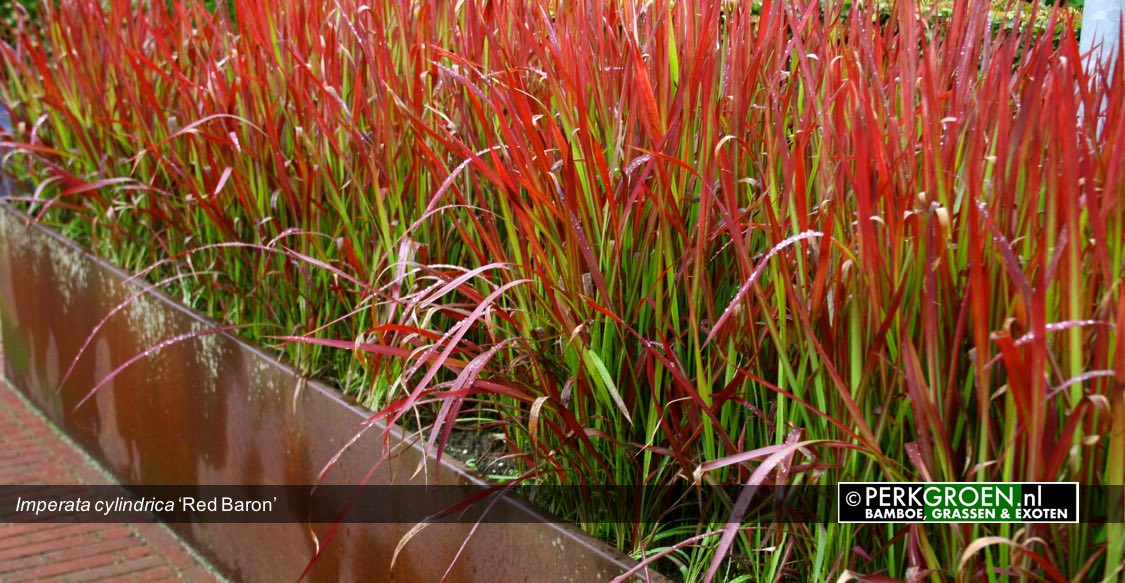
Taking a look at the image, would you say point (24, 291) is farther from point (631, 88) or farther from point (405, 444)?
point (631, 88)

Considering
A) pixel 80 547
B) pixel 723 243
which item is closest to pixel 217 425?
pixel 80 547

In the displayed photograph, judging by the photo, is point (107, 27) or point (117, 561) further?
point (107, 27)

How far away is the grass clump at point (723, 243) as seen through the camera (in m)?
1.47

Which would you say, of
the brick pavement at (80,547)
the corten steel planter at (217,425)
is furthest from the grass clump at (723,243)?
the brick pavement at (80,547)

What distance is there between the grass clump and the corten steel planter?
0.43ft

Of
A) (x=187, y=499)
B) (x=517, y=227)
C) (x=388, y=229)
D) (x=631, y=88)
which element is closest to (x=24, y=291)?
(x=187, y=499)

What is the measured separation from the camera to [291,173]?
10.2 feet

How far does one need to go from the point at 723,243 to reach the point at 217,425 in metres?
1.91

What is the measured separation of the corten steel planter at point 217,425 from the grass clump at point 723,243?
0.13m

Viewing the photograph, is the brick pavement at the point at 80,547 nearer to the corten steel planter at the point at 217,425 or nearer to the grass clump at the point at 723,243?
the corten steel planter at the point at 217,425

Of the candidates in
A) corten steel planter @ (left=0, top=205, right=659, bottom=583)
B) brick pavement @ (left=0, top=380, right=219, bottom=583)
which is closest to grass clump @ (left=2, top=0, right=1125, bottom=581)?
corten steel planter @ (left=0, top=205, right=659, bottom=583)

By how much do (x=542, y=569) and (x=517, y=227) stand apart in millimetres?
678

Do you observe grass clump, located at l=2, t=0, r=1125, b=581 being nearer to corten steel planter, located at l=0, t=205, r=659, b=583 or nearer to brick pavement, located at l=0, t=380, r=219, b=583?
corten steel planter, located at l=0, t=205, r=659, b=583

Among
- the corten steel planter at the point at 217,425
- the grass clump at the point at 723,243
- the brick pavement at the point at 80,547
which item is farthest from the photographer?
the brick pavement at the point at 80,547
